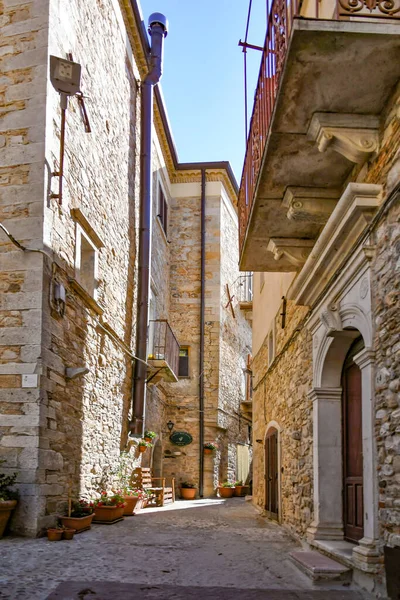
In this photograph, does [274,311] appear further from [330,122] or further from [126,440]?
[330,122]

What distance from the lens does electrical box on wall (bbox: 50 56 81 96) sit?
8219 millimetres

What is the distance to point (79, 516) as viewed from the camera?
838cm

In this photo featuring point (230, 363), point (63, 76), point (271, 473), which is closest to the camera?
point (63, 76)

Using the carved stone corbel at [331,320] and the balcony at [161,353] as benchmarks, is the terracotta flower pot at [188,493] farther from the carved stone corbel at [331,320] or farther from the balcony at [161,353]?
the carved stone corbel at [331,320]

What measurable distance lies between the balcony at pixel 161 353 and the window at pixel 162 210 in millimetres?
3188

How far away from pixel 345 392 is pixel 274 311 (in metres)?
4.74

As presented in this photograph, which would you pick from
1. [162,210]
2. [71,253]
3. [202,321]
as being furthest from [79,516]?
[202,321]

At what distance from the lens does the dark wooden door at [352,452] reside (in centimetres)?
629

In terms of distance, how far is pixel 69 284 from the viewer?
888 cm

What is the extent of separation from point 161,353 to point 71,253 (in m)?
7.13

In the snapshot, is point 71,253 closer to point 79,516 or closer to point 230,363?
point 79,516

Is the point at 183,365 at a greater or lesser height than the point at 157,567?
greater

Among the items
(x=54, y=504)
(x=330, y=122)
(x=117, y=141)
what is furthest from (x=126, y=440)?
(x=330, y=122)

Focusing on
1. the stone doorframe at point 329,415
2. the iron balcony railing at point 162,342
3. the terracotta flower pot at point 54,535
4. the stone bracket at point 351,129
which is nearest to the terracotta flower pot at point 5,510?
the terracotta flower pot at point 54,535
